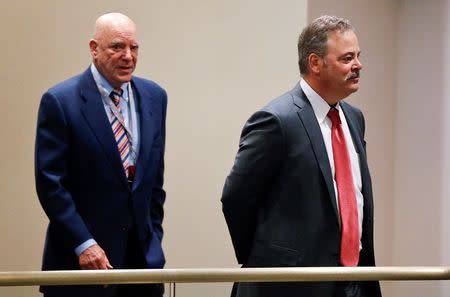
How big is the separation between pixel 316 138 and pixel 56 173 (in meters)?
1.02

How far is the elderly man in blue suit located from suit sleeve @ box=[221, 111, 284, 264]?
1.33ft

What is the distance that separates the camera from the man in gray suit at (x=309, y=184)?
3.90 metres

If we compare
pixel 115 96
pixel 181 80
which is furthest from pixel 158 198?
pixel 181 80

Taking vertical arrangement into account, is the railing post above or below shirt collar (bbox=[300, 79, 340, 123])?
below

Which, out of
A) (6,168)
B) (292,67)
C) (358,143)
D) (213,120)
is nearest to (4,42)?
(6,168)

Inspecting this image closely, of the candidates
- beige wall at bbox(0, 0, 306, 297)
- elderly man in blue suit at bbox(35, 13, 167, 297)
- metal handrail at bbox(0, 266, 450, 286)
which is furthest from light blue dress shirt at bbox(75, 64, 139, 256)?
beige wall at bbox(0, 0, 306, 297)

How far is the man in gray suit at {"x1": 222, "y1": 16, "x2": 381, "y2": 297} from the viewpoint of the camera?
3.90 m

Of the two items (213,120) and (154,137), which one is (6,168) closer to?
(213,120)

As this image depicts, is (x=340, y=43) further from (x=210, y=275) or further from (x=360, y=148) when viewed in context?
(x=210, y=275)

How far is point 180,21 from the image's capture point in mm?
5688

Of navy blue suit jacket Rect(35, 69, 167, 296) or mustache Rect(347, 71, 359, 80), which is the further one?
navy blue suit jacket Rect(35, 69, 167, 296)

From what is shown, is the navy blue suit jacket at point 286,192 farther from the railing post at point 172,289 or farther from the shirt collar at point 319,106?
the railing post at point 172,289

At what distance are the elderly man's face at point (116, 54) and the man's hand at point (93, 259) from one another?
2.23ft

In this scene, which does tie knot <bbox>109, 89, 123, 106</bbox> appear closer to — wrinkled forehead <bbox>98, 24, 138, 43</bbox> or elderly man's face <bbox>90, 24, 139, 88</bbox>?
elderly man's face <bbox>90, 24, 139, 88</bbox>
